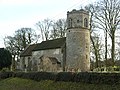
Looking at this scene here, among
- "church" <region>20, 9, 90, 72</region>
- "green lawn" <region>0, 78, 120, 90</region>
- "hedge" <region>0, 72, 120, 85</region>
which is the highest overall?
"church" <region>20, 9, 90, 72</region>

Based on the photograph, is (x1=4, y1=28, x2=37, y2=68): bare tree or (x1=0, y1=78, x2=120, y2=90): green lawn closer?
(x1=0, y1=78, x2=120, y2=90): green lawn

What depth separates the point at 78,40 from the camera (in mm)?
48812

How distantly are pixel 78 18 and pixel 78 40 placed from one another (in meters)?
4.08

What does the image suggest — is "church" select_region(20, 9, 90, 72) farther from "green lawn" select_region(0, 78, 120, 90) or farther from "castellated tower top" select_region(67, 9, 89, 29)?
"green lawn" select_region(0, 78, 120, 90)

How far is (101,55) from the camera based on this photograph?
52625 mm

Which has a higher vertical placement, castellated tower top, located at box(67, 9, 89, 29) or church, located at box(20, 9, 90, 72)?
castellated tower top, located at box(67, 9, 89, 29)

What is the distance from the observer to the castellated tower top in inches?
1938

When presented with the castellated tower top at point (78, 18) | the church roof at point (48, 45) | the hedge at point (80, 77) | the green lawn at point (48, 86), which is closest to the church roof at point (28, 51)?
the church roof at point (48, 45)

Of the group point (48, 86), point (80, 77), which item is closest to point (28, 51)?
point (48, 86)

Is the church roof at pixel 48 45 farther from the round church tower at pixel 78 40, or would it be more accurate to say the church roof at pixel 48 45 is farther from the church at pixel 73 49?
the round church tower at pixel 78 40

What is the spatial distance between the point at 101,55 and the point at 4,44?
107 feet

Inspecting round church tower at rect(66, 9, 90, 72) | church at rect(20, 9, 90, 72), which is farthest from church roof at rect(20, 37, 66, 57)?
round church tower at rect(66, 9, 90, 72)

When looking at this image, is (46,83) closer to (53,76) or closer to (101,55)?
(53,76)

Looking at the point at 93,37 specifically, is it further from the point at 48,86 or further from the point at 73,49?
the point at 48,86
